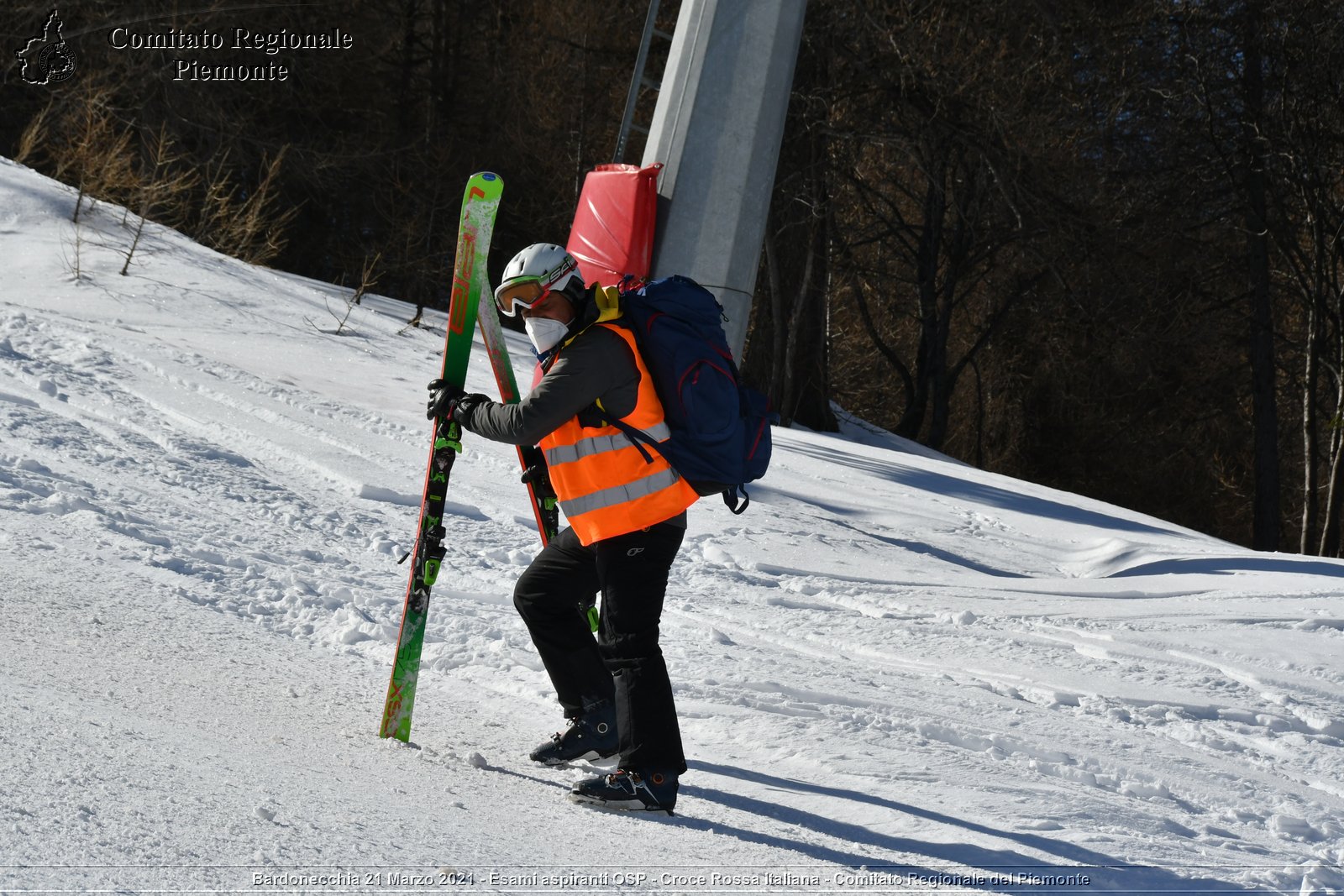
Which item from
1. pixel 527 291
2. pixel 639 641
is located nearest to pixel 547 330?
pixel 527 291

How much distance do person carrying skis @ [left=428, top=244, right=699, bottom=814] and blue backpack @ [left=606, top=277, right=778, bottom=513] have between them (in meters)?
0.03

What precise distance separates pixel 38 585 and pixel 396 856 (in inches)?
90.5

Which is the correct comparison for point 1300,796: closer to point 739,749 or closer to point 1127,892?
point 1127,892

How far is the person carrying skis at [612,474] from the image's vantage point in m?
3.45

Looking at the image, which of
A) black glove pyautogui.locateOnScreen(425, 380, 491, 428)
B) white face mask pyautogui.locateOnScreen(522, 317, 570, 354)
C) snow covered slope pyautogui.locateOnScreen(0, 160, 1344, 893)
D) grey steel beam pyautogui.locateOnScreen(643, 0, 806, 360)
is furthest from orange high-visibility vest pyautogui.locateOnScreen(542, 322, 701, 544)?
grey steel beam pyautogui.locateOnScreen(643, 0, 806, 360)

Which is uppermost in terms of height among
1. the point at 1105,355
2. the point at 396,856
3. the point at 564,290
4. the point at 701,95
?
the point at 1105,355

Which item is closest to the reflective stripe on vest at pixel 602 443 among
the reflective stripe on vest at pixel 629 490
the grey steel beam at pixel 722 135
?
the reflective stripe on vest at pixel 629 490

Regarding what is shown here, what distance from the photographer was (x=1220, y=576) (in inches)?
293

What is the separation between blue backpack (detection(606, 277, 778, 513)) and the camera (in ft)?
11.4

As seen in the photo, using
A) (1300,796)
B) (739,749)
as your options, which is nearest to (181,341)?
(739,749)

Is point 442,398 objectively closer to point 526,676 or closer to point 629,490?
point 629,490

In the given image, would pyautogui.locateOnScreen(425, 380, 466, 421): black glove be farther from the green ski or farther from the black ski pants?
the black ski pants

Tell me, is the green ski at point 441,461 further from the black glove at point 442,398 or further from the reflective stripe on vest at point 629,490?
the reflective stripe on vest at point 629,490

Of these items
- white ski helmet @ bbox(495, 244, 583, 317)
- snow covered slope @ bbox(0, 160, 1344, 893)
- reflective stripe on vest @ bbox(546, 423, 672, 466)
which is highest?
white ski helmet @ bbox(495, 244, 583, 317)
